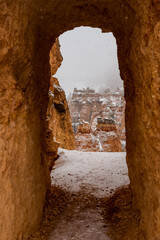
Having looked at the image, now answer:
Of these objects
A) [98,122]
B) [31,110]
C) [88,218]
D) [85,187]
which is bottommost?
[88,218]

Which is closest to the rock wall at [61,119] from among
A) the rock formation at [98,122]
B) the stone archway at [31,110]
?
the rock formation at [98,122]

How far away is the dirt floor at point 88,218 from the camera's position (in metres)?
3.53

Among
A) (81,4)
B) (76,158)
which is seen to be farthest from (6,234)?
(76,158)

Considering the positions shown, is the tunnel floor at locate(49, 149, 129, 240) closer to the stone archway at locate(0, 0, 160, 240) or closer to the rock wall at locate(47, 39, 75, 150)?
the stone archway at locate(0, 0, 160, 240)

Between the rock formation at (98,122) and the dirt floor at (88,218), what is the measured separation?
15.2 metres

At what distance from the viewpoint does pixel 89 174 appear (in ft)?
25.6

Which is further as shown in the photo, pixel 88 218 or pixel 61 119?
pixel 61 119

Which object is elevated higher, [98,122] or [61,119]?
[98,122]

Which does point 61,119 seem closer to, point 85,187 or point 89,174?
point 89,174

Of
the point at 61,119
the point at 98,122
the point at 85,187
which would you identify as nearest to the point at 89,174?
the point at 85,187

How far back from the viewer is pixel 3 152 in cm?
237

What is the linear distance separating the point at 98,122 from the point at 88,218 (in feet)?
67.0

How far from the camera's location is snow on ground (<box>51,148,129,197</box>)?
624 cm

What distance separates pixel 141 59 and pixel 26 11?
6.27 feet
